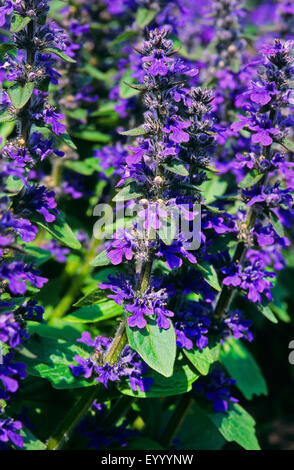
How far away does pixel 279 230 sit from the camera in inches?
156

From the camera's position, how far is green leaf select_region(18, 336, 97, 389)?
3857 millimetres

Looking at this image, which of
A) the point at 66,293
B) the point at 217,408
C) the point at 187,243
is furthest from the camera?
the point at 66,293

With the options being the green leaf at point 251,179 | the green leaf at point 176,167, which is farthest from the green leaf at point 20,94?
the green leaf at point 251,179

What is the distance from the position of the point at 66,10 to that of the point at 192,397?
14.6 ft

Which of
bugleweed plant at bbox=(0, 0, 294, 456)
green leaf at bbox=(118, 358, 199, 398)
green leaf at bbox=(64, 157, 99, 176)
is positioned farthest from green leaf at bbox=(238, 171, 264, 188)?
green leaf at bbox=(64, 157, 99, 176)

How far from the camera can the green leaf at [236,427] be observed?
431cm

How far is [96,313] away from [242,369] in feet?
6.01

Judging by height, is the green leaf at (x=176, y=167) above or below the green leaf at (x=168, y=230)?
above

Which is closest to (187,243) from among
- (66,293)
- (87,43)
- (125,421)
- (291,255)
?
(125,421)

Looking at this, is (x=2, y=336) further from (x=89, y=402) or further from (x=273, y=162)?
(x=273, y=162)

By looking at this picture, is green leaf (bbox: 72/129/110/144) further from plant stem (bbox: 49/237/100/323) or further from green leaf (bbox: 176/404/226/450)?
green leaf (bbox: 176/404/226/450)

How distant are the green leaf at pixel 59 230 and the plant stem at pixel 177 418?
1.85 m

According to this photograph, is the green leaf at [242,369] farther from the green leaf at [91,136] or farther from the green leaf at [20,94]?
the green leaf at [20,94]

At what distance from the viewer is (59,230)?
384cm
